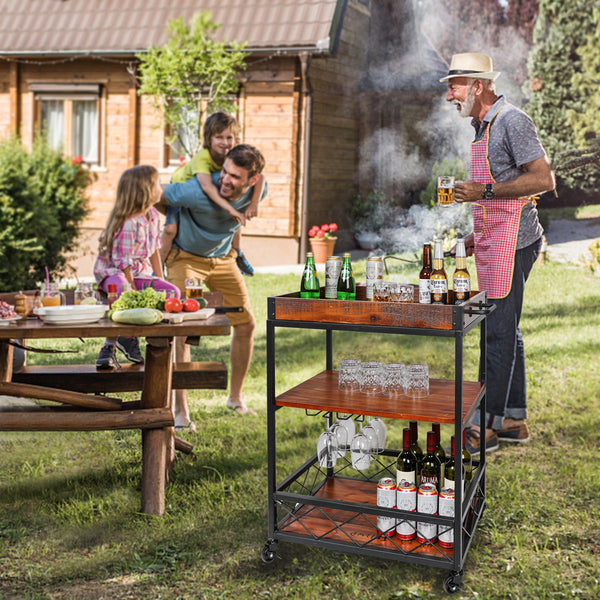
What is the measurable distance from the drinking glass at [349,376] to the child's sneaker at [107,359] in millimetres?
1578

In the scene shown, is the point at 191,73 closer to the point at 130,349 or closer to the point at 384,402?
the point at 130,349

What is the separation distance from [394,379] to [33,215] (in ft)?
26.7

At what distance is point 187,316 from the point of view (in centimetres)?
382

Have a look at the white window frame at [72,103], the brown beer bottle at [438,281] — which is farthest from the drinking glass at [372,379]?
the white window frame at [72,103]

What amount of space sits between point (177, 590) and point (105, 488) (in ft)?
3.83

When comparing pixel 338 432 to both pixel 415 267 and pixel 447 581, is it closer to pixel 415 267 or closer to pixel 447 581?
pixel 447 581

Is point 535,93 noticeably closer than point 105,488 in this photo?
No

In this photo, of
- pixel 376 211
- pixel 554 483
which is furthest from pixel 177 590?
pixel 376 211

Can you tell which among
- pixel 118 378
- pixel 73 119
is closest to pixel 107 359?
pixel 118 378

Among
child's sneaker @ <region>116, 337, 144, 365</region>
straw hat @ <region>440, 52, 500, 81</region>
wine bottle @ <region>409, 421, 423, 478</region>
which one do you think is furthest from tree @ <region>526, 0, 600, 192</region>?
wine bottle @ <region>409, 421, 423, 478</region>

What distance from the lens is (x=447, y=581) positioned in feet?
9.88

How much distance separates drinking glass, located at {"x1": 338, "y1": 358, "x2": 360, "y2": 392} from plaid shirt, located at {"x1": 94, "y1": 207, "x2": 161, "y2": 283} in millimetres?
1718

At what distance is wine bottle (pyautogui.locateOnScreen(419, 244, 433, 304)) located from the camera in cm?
313

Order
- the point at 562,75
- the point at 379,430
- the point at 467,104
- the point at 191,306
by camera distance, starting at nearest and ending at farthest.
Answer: the point at 379,430, the point at 191,306, the point at 467,104, the point at 562,75
